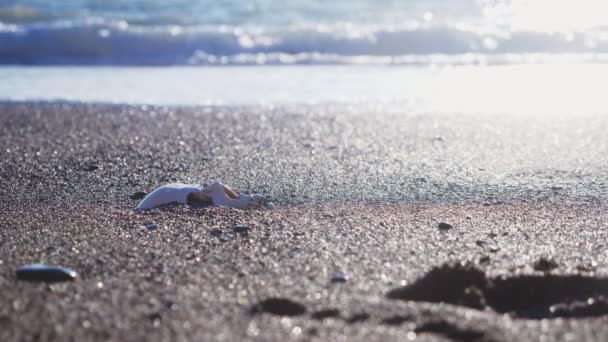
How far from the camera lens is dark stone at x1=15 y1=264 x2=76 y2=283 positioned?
2.49 meters

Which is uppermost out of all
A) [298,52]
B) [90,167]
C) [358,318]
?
[298,52]

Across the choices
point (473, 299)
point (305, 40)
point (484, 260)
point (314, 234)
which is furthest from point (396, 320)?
point (305, 40)

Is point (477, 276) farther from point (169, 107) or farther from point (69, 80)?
point (69, 80)

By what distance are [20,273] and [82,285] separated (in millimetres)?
203

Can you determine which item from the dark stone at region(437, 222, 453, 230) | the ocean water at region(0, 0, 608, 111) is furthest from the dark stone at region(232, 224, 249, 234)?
the ocean water at region(0, 0, 608, 111)

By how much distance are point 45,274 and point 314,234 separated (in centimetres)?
98

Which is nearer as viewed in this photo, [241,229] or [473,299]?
[473,299]

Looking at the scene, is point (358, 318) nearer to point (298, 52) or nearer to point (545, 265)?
point (545, 265)

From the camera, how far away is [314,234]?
3.10 metres

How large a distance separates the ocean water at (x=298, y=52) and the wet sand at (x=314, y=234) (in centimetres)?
178

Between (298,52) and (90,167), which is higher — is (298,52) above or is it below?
above

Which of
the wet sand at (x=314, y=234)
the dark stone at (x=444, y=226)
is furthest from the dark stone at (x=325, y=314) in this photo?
the dark stone at (x=444, y=226)

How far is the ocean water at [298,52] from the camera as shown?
7711mm

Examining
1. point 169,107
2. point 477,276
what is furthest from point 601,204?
point 169,107
